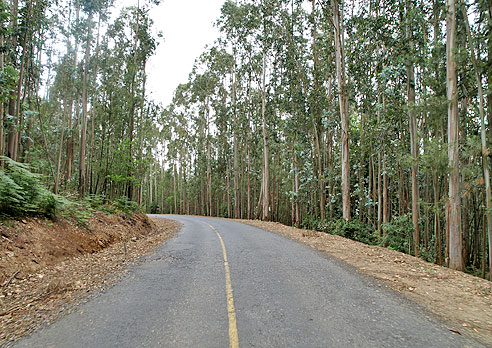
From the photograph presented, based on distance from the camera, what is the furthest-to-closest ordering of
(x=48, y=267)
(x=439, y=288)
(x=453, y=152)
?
(x=453, y=152)
(x=48, y=267)
(x=439, y=288)

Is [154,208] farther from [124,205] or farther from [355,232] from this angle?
[355,232]

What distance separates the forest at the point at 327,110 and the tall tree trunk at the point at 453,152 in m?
0.04

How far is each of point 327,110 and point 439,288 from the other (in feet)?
46.9

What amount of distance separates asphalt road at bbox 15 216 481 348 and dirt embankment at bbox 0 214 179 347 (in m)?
0.52

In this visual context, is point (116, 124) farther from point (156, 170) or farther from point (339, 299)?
point (156, 170)

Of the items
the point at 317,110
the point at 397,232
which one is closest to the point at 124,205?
the point at 317,110

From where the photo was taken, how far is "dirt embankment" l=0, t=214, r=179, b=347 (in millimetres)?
4285

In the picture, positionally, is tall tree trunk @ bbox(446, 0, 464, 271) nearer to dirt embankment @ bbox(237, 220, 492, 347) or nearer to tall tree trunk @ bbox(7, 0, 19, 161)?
dirt embankment @ bbox(237, 220, 492, 347)

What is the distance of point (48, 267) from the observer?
21.6ft

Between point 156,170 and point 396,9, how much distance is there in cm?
4928

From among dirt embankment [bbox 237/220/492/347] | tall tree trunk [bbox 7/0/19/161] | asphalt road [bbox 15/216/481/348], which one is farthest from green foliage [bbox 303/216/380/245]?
tall tree trunk [bbox 7/0/19/161]

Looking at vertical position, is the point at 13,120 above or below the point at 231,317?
above

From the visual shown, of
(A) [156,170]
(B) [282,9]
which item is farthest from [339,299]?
(A) [156,170]

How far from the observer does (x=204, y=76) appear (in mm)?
32812
